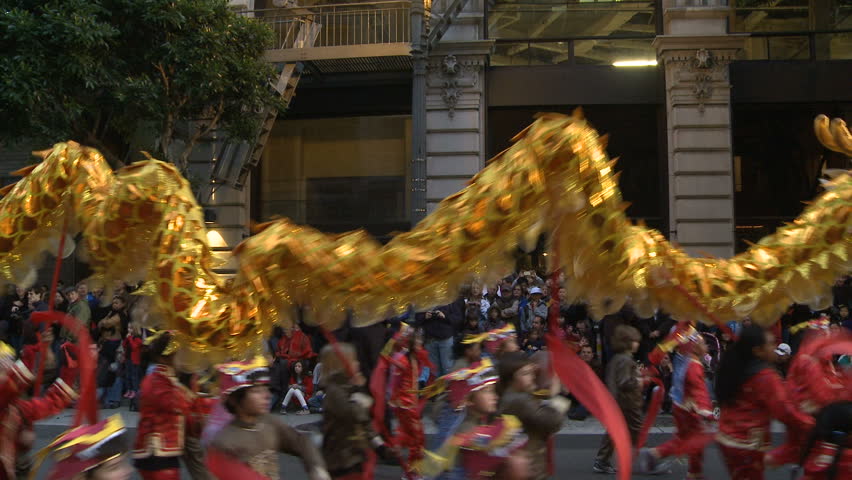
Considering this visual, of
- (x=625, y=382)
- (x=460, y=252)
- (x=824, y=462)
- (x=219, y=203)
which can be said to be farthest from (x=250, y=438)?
(x=219, y=203)

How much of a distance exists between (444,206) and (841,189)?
7.51 ft

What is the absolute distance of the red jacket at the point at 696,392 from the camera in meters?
6.70

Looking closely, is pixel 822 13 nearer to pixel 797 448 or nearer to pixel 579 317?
pixel 579 317

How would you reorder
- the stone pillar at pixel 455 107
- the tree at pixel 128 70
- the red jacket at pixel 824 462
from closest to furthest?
the red jacket at pixel 824 462 < the tree at pixel 128 70 < the stone pillar at pixel 455 107

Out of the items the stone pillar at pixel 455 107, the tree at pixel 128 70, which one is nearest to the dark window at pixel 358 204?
the stone pillar at pixel 455 107

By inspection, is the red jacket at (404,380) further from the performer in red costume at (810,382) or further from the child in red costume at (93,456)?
the child in red costume at (93,456)

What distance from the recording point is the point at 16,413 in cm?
526

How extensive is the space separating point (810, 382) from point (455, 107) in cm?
1114

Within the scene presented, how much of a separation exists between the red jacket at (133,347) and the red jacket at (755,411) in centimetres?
944

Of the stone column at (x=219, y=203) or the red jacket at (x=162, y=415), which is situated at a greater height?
the stone column at (x=219, y=203)

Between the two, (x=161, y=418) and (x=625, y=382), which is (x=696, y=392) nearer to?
(x=625, y=382)

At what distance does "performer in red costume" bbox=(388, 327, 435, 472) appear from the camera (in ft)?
26.4

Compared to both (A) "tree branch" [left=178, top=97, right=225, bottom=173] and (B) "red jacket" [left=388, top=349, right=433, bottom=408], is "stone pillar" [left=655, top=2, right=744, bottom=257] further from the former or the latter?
(B) "red jacket" [left=388, top=349, right=433, bottom=408]

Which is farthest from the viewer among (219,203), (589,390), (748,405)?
(219,203)
